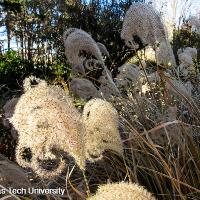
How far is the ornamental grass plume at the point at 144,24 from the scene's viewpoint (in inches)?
115

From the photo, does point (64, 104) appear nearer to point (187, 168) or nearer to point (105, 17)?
point (187, 168)

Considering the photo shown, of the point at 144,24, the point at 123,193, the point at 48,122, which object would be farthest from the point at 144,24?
the point at 123,193

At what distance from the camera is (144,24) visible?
9.66 feet

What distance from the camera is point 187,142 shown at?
8.24ft

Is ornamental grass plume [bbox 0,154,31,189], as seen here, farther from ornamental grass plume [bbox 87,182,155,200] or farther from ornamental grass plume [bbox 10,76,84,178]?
ornamental grass plume [bbox 87,182,155,200]

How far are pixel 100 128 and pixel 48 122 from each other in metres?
0.19

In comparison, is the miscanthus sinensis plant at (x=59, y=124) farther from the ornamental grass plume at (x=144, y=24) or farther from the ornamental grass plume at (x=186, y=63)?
the ornamental grass plume at (x=186, y=63)

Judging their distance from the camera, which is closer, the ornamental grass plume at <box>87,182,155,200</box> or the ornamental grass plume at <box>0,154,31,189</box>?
the ornamental grass plume at <box>87,182,155,200</box>

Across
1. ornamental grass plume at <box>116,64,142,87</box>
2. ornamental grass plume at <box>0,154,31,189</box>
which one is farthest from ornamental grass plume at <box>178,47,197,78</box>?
ornamental grass plume at <box>0,154,31,189</box>

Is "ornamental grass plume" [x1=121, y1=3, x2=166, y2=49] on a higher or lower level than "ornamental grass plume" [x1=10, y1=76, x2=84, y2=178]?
higher

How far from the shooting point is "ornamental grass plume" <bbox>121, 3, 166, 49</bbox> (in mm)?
2926

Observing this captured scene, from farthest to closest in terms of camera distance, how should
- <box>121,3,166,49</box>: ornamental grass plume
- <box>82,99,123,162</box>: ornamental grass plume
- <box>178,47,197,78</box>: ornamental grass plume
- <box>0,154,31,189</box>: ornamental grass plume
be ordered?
<box>178,47,197,78</box>: ornamental grass plume < <box>121,3,166,49</box>: ornamental grass plume < <box>0,154,31,189</box>: ornamental grass plume < <box>82,99,123,162</box>: ornamental grass plume

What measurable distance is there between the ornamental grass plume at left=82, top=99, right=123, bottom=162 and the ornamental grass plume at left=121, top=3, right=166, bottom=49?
54.9 inches

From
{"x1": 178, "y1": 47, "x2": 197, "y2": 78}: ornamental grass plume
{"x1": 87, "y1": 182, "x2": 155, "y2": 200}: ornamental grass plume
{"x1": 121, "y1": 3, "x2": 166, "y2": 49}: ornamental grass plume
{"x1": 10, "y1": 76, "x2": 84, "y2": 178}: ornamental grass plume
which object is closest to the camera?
{"x1": 87, "y1": 182, "x2": 155, "y2": 200}: ornamental grass plume
